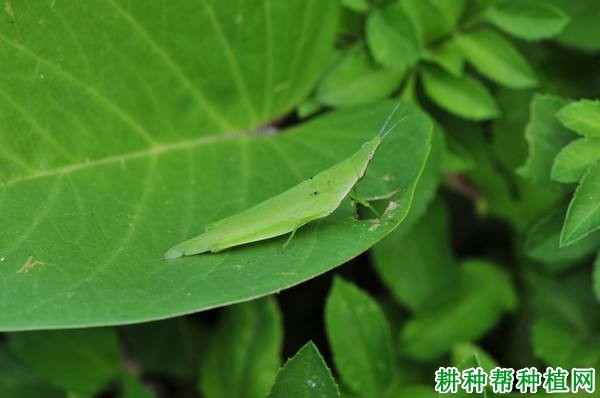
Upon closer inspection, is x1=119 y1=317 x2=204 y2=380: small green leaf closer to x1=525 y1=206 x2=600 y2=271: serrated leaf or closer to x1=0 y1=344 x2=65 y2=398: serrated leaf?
x1=0 y1=344 x2=65 y2=398: serrated leaf

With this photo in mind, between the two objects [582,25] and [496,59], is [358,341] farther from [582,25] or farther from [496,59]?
[582,25]

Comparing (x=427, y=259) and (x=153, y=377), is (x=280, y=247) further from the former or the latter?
(x=153, y=377)

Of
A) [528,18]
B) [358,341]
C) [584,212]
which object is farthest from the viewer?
[528,18]

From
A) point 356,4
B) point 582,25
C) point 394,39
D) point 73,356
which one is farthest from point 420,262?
point 73,356

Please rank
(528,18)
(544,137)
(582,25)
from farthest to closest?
(582,25) → (528,18) → (544,137)

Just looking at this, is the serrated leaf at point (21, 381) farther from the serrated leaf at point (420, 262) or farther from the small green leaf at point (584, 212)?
the small green leaf at point (584, 212)

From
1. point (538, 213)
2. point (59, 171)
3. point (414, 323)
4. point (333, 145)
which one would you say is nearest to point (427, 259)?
point (414, 323)

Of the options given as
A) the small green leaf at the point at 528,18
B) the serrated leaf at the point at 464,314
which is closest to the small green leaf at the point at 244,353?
the serrated leaf at the point at 464,314
